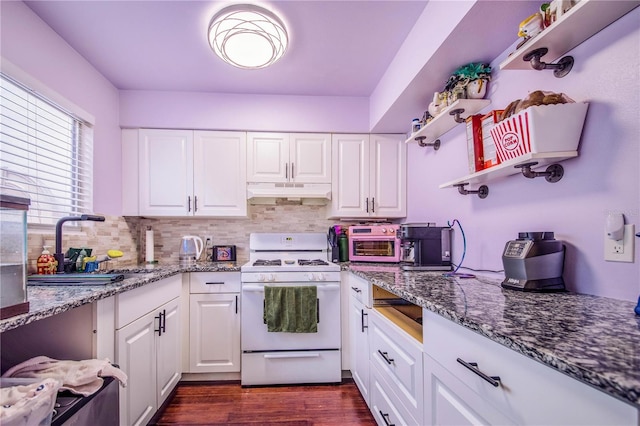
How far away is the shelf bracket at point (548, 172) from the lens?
1.22m

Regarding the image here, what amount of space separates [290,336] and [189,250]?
1.22 metres

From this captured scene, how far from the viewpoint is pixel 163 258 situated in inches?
112

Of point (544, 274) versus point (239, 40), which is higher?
point (239, 40)

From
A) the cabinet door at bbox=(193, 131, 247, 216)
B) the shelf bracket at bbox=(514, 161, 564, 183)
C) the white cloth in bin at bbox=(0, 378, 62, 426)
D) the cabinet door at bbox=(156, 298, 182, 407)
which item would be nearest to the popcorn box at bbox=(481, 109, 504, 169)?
the shelf bracket at bbox=(514, 161, 564, 183)

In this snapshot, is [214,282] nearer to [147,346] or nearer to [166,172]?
[147,346]

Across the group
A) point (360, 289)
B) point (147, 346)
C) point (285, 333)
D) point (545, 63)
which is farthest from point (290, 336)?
point (545, 63)

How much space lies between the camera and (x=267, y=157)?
2.69 m

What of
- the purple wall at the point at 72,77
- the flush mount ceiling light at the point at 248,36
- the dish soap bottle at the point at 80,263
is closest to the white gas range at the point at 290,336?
the dish soap bottle at the point at 80,263

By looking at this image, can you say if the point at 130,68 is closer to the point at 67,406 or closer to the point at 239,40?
the point at 239,40

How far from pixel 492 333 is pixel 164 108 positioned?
9.35 feet

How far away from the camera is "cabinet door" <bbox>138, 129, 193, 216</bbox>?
2607 mm

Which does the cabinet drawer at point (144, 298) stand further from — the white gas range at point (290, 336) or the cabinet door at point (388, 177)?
the cabinet door at point (388, 177)

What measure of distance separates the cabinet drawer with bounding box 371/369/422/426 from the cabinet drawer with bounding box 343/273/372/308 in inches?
15.5

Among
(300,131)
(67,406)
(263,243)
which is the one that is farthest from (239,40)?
(67,406)
